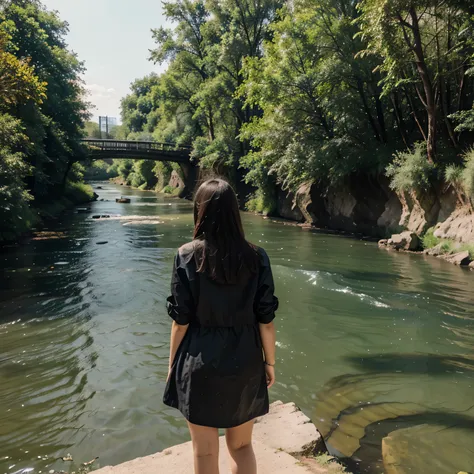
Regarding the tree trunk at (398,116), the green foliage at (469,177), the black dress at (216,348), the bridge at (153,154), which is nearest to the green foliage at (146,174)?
the bridge at (153,154)

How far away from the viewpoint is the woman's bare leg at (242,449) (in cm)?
236

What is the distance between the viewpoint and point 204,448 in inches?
90.2

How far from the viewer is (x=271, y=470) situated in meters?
3.04

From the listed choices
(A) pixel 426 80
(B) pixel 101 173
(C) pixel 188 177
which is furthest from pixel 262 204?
(B) pixel 101 173

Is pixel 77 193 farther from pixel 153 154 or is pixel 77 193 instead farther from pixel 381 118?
pixel 381 118

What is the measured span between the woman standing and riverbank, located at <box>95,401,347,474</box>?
2.94 feet

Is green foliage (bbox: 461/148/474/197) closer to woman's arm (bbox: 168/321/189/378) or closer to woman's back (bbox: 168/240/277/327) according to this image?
woman's back (bbox: 168/240/277/327)

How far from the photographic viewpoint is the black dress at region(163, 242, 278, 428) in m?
2.21

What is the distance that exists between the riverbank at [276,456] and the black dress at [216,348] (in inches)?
42.1

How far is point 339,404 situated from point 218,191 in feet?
11.7

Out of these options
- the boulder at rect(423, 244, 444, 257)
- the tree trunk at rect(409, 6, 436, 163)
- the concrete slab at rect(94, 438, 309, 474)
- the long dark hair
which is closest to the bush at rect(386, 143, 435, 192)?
the tree trunk at rect(409, 6, 436, 163)

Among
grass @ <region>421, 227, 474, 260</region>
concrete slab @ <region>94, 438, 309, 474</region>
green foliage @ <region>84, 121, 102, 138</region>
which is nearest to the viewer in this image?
concrete slab @ <region>94, 438, 309, 474</region>

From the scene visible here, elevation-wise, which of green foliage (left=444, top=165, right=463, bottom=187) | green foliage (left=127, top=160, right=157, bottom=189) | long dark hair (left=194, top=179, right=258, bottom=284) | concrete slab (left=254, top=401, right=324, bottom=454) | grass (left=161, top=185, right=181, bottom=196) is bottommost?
concrete slab (left=254, top=401, right=324, bottom=454)

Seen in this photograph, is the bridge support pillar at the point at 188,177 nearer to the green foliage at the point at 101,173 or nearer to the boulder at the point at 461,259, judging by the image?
the boulder at the point at 461,259
